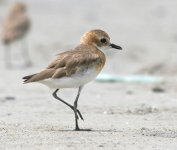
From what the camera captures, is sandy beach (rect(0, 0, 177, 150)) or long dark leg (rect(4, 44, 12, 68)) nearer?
sandy beach (rect(0, 0, 177, 150))

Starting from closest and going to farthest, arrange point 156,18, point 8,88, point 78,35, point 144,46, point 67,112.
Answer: point 67,112
point 8,88
point 144,46
point 78,35
point 156,18

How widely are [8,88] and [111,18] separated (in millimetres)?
9230

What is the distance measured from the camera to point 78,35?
62.8 feet

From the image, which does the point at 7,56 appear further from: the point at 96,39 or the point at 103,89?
the point at 96,39

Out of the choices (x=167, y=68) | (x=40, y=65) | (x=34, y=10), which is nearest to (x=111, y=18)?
(x=34, y=10)

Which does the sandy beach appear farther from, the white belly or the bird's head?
the bird's head

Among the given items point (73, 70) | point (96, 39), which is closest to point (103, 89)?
point (96, 39)

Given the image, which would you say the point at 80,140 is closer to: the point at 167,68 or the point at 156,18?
the point at 167,68

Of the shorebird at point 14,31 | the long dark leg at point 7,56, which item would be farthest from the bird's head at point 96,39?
the shorebird at point 14,31

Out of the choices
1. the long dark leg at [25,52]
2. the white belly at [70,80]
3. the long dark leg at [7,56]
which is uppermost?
the white belly at [70,80]

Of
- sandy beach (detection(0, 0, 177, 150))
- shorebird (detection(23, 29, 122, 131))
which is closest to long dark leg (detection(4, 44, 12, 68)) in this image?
sandy beach (detection(0, 0, 177, 150))

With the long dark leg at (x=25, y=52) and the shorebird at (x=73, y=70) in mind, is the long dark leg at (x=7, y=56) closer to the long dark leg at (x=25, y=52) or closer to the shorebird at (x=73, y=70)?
the long dark leg at (x=25, y=52)

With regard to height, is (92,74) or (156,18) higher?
(92,74)

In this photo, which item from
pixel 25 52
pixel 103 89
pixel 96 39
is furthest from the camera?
pixel 25 52
